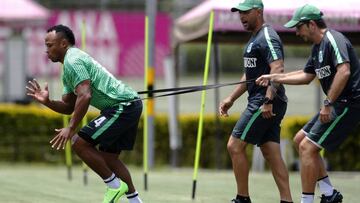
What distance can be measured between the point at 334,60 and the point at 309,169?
1.02 metres

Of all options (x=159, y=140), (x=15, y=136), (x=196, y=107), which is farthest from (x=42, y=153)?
(x=196, y=107)

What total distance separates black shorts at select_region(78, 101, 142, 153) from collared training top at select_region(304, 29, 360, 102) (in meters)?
1.75

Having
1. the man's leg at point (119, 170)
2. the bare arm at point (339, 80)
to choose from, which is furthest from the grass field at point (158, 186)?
the bare arm at point (339, 80)

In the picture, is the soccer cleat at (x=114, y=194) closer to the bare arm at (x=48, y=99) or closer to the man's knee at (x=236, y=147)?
the bare arm at (x=48, y=99)

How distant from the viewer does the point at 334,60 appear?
930 centimetres

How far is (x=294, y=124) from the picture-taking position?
18.4 metres

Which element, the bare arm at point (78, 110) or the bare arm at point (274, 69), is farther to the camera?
the bare arm at point (274, 69)

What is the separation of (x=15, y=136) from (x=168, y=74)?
3.50m

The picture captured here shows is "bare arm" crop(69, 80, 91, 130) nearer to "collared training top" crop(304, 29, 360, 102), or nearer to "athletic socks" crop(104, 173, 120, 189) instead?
"athletic socks" crop(104, 173, 120, 189)

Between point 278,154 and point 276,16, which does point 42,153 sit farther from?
point 278,154

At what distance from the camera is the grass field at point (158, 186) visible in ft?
39.0

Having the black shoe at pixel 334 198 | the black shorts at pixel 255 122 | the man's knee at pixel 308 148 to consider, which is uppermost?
the black shorts at pixel 255 122

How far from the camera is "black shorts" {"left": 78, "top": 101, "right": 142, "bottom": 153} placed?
9.57m

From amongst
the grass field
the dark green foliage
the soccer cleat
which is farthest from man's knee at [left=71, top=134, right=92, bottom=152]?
the dark green foliage
